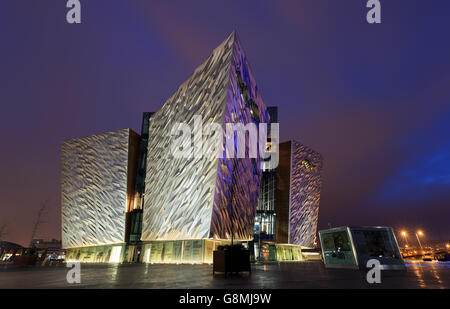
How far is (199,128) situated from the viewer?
20.3m

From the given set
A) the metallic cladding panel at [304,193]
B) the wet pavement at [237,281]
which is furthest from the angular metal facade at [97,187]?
the metallic cladding panel at [304,193]

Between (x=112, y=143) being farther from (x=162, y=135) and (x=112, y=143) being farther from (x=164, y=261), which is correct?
(x=164, y=261)

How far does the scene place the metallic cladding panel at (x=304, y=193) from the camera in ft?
108

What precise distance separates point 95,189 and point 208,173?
1561cm

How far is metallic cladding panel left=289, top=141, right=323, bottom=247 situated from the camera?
108ft

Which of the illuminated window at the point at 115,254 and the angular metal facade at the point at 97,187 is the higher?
the angular metal facade at the point at 97,187

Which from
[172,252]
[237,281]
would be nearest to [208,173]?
[172,252]

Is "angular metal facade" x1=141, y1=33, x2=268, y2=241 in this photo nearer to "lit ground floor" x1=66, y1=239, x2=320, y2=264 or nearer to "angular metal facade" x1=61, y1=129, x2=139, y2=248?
"lit ground floor" x1=66, y1=239, x2=320, y2=264

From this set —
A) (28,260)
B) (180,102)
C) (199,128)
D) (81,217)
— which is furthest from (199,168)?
(81,217)

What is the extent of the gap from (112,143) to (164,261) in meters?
13.6

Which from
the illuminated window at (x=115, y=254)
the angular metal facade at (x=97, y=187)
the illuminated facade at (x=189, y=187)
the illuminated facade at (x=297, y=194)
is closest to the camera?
the illuminated facade at (x=189, y=187)

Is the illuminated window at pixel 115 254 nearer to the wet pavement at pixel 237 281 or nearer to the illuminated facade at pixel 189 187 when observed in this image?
the illuminated facade at pixel 189 187
